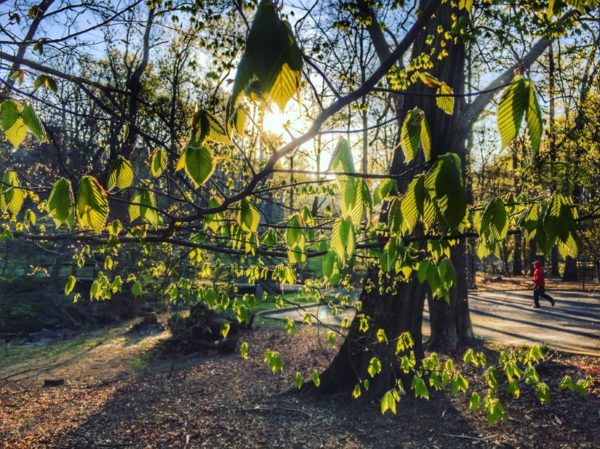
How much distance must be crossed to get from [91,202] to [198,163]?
0.41 metres

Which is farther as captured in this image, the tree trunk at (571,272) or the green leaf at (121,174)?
the tree trunk at (571,272)

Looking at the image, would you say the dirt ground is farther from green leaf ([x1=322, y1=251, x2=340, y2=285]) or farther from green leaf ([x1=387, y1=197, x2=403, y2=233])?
green leaf ([x1=387, y1=197, x2=403, y2=233])

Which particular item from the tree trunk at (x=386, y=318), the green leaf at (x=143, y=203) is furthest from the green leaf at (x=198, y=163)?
the tree trunk at (x=386, y=318)

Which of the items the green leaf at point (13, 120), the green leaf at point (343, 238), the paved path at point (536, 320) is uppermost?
the green leaf at point (13, 120)

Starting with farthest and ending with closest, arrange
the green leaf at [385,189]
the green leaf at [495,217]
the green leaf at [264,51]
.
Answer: the green leaf at [385,189] → the green leaf at [495,217] → the green leaf at [264,51]

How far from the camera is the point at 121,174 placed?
207 cm

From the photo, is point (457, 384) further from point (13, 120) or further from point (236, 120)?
point (13, 120)

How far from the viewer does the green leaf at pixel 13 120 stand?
178cm

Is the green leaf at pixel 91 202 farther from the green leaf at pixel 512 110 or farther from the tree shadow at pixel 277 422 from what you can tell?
the tree shadow at pixel 277 422

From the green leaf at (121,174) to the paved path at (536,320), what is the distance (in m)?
5.78

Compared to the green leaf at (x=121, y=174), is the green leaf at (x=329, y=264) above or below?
below

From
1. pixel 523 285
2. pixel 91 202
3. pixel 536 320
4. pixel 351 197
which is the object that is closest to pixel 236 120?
pixel 351 197

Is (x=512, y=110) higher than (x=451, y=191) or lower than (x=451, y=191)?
higher

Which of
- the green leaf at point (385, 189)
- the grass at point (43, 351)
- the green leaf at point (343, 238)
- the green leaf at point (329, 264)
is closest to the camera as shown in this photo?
the green leaf at point (343, 238)
